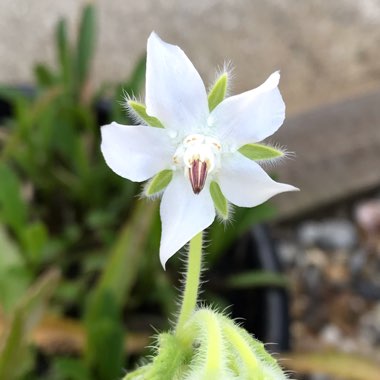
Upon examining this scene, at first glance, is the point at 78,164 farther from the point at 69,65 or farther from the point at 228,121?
the point at 228,121

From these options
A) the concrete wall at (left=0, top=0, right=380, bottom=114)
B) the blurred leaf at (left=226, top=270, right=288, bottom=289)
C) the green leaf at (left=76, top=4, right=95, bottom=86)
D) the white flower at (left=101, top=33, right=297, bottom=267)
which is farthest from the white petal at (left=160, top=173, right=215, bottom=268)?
the concrete wall at (left=0, top=0, right=380, bottom=114)

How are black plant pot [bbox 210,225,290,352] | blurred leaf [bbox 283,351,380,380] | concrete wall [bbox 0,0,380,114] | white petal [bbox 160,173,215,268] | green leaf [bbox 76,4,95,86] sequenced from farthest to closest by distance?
1. concrete wall [bbox 0,0,380,114]
2. green leaf [bbox 76,4,95,86]
3. black plant pot [bbox 210,225,290,352]
4. blurred leaf [bbox 283,351,380,380]
5. white petal [bbox 160,173,215,268]

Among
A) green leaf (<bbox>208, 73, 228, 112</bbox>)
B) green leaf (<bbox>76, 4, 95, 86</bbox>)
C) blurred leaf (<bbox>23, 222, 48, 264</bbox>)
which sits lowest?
green leaf (<bbox>208, 73, 228, 112</bbox>)

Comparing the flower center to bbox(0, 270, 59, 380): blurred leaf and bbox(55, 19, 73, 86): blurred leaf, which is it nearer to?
bbox(0, 270, 59, 380): blurred leaf

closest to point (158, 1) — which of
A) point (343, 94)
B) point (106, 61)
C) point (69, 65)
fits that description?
point (106, 61)

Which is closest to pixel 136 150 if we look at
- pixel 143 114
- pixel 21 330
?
pixel 143 114

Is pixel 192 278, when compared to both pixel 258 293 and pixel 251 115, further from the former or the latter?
pixel 258 293

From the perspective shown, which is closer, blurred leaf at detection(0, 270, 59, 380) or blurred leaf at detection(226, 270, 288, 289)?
blurred leaf at detection(0, 270, 59, 380)
